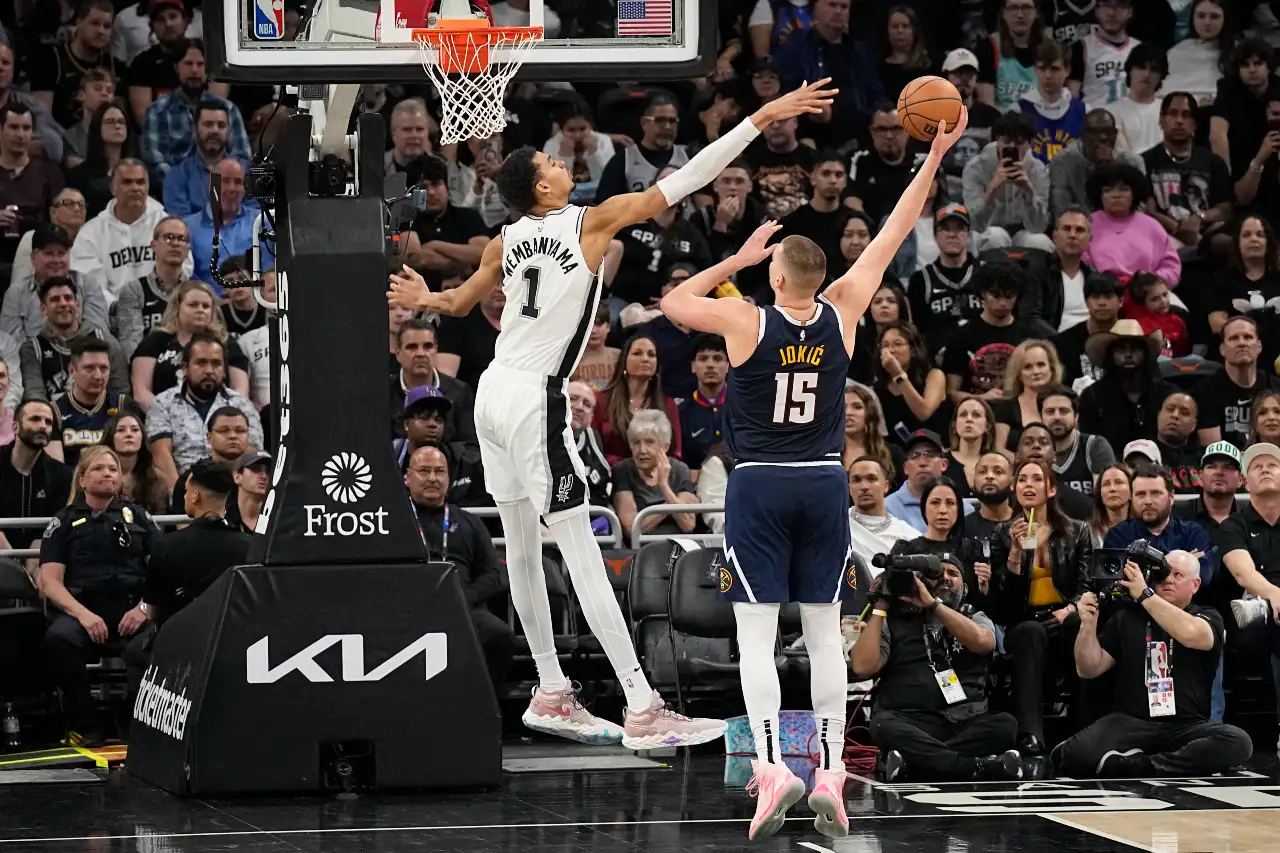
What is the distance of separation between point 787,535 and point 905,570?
6.76 ft

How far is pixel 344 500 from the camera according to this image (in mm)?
9891

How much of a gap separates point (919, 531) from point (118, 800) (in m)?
5.14

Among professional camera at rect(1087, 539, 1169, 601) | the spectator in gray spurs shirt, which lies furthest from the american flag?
the spectator in gray spurs shirt

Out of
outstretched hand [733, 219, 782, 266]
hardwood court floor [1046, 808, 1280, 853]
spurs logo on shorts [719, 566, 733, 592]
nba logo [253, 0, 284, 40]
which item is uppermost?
nba logo [253, 0, 284, 40]

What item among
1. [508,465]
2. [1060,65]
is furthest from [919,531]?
[1060,65]

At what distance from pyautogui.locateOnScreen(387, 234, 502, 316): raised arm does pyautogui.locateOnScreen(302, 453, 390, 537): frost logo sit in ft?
2.59

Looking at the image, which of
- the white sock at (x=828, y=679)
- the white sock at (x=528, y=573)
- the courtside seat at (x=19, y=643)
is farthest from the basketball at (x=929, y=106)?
the courtside seat at (x=19, y=643)

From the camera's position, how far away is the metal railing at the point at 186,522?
12.0 m

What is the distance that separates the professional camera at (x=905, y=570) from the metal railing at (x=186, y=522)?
1902mm

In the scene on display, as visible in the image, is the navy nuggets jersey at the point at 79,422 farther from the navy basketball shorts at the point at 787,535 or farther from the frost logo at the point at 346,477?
the navy basketball shorts at the point at 787,535

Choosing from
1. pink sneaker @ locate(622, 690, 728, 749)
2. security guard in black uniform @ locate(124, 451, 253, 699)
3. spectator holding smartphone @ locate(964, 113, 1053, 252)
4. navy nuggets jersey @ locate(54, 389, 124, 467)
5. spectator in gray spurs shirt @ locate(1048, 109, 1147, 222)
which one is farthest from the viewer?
spectator in gray spurs shirt @ locate(1048, 109, 1147, 222)

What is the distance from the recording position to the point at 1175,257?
16375 mm

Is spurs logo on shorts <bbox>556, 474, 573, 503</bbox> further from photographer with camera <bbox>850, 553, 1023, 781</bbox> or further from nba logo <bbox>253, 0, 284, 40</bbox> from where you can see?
nba logo <bbox>253, 0, 284, 40</bbox>

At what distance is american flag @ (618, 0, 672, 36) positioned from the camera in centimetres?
965
